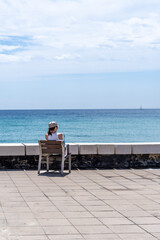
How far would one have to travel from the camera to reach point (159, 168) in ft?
36.0

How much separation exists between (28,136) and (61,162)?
138 feet

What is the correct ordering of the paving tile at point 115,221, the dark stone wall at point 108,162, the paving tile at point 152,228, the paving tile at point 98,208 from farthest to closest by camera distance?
the dark stone wall at point 108,162 → the paving tile at point 98,208 → the paving tile at point 115,221 → the paving tile at point 152,228

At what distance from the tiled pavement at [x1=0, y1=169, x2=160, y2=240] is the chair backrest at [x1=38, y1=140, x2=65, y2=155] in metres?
0.50

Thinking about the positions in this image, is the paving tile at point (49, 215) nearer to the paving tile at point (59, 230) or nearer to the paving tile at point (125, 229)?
the paving tile at point (59, 230)

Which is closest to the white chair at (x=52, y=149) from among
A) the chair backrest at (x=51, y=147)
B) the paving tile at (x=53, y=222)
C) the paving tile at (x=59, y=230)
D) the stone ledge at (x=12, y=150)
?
the chair backrest at (x=51, y=147)

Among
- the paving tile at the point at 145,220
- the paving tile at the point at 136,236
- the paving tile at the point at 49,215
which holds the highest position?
the paving tile at the point at 49,215

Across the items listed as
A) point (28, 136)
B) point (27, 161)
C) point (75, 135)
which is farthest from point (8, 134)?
point (27, 161)

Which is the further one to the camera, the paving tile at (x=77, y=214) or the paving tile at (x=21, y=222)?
the paving tile at (x=77, y=214)

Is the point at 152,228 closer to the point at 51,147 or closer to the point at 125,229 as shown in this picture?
the point at 125,229

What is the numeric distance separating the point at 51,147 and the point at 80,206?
11.4 ft

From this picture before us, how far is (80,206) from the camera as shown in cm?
673

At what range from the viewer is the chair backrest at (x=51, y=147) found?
10047 mm

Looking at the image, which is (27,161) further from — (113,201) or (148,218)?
(148,218)

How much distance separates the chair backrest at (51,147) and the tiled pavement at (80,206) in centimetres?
50
